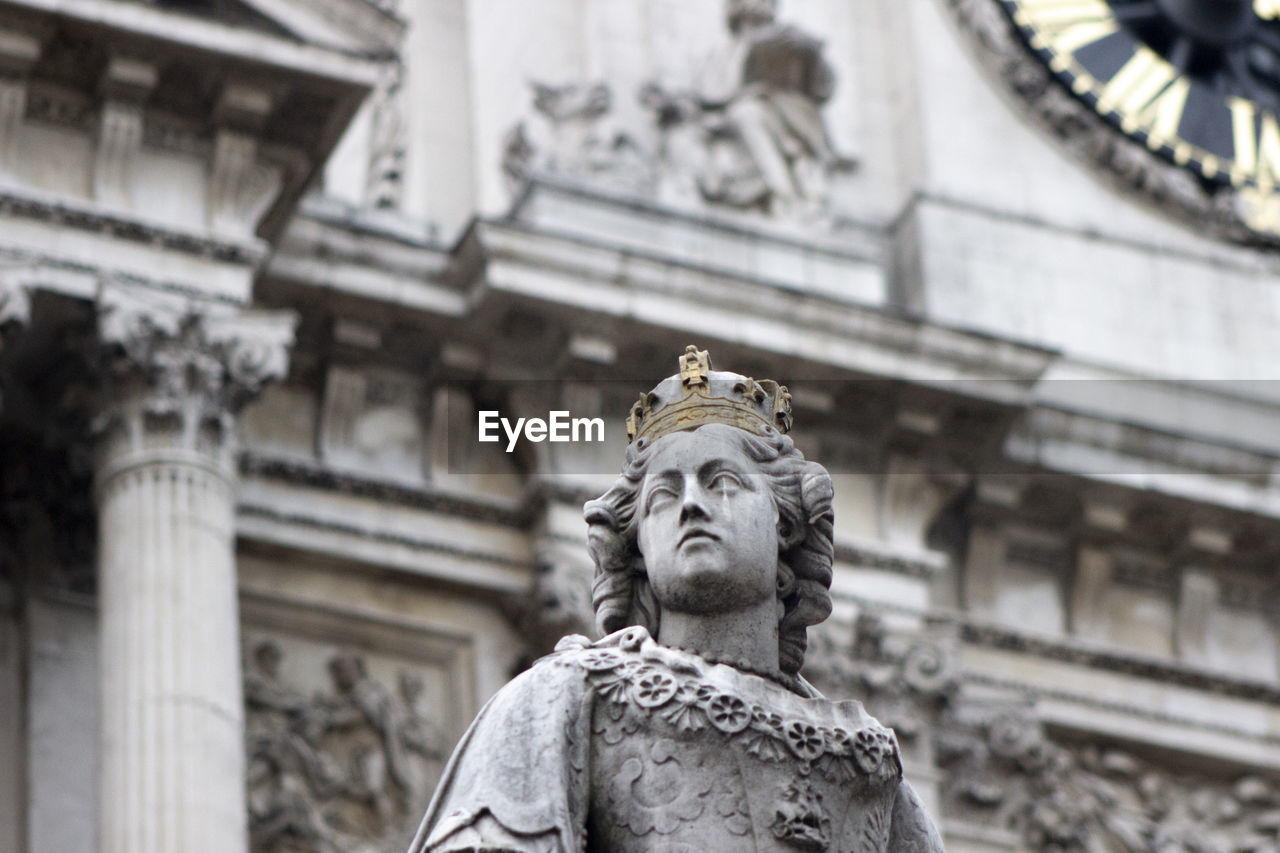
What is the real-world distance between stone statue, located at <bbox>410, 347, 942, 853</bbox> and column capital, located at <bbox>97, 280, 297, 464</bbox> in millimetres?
9589

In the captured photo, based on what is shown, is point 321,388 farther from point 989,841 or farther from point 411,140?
point 989,841

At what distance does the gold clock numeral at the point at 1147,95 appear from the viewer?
22.0 metres

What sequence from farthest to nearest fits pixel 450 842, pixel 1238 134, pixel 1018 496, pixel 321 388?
pixel 1238 134, pixel 1018 496, pixel 321 388, pixel 450 842

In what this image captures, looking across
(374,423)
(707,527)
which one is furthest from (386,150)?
(707,527)

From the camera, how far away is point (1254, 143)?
2242 centimetres

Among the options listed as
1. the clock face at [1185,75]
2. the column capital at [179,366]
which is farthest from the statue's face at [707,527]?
the clock face at [1185,75]

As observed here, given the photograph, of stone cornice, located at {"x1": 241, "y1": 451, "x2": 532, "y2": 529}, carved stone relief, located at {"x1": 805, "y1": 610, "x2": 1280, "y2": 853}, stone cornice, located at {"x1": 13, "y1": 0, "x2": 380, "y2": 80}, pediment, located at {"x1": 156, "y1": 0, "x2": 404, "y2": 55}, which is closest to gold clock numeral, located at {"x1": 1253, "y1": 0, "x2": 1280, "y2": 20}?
carved stone relief, located at {"x1": 805, "y1": 610, "x2": 1280, "y2": 853}

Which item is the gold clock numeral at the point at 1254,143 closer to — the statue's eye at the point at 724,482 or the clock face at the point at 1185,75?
the clock face at the point at 1185,75

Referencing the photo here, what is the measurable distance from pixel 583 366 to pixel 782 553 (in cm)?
1176

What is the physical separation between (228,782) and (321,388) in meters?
3.43

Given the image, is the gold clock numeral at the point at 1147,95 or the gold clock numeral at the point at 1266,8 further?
the gold clock numeral at the point at 1266,8

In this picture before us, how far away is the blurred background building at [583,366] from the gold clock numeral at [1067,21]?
4 cm

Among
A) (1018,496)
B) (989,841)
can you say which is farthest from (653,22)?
(989,841)

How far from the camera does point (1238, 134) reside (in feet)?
73.4
